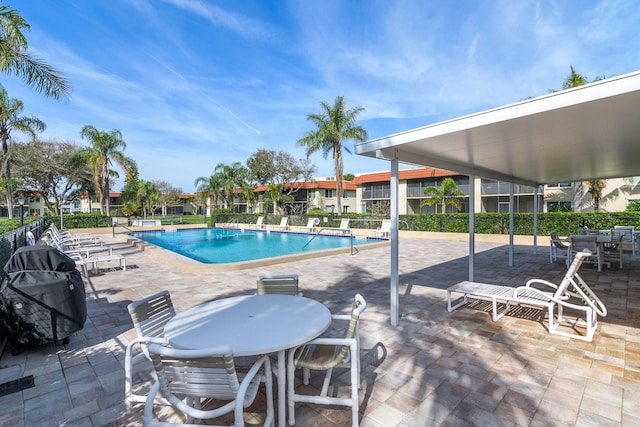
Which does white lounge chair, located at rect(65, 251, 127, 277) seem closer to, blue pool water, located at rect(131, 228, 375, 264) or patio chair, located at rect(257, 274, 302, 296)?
blue pool water, located at rect(131, 228, 375, 264)

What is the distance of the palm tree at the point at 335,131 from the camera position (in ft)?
76.9

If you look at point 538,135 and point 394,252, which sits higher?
point 538,135

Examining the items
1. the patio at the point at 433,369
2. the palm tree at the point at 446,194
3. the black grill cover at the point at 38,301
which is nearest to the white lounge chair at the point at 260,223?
the palm tree at the point at 446,194

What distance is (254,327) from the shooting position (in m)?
2.54

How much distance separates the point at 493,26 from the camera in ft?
37.3

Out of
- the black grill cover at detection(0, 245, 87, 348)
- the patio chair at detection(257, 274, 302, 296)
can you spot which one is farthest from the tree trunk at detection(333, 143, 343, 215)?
the black grill cover at detection(0, 245, 87, 348)

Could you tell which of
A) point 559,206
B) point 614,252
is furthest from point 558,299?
point 559,206

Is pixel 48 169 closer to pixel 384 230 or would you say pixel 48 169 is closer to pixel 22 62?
pixel 22 62

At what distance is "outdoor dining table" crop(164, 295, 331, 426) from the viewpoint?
7.34 ft

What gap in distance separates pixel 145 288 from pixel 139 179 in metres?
38.4

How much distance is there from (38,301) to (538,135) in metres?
6.60

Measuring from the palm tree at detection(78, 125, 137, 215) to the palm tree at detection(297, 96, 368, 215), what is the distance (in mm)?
16834

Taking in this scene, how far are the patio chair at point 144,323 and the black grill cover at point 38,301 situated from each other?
146cm

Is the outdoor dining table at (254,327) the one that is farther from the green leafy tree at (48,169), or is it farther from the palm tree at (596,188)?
the green leafy tree at (48,169)
